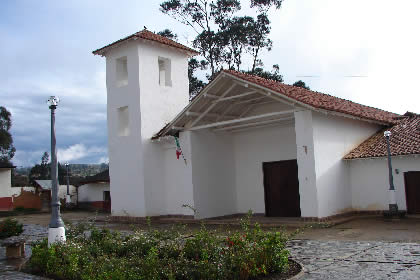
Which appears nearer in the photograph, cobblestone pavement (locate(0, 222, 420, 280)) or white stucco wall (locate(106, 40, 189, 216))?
cobblestone pavement (locate(0, 222, 420, 280))

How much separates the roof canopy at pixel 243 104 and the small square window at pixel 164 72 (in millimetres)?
3044

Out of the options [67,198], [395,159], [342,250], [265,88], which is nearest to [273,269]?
[342,250]

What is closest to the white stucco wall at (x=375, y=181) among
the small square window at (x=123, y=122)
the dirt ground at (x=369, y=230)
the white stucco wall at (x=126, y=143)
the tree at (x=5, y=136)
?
the dirt ground at (x=369, y=230)

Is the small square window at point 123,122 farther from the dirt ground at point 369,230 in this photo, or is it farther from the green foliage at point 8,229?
the dirt ground at point 369,230

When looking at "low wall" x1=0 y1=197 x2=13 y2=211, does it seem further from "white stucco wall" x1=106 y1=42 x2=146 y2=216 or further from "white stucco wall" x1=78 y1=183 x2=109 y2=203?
"white stucco wall" x1=106 y1=42 x2=146 y2=216

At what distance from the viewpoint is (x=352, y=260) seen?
877 cm

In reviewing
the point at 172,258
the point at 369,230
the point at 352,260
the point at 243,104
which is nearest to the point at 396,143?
the point at 369,230

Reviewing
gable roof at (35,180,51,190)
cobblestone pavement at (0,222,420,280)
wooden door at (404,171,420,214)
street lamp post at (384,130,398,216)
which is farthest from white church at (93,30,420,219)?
gable roof at (35,180,51,190)

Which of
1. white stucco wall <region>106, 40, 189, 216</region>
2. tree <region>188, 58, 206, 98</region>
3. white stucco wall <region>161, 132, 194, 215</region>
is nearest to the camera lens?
white stucco wall <region>161, 132, 194, 215</region>

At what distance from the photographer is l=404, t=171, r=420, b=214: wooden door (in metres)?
16.0

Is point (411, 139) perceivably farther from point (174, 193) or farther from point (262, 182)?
point (174, 193)

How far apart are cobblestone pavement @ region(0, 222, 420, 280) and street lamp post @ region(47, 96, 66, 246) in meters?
1.02

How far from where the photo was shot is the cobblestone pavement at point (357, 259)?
751 centimetres

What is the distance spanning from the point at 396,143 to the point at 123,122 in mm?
12447
